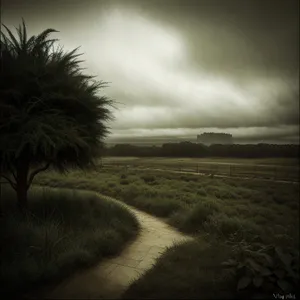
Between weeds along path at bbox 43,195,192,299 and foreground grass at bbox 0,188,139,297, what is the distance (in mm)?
246

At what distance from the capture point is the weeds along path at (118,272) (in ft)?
12.4

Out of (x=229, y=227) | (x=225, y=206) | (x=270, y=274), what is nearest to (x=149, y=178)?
(x=225, y=206)

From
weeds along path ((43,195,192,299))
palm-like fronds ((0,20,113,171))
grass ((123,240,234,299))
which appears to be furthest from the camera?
palm-like fronds ((0,20,113,171))

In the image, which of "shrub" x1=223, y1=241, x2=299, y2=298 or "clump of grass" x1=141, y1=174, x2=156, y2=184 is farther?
"clump of grass" x1=141, y1=174, x2=156, y2=184

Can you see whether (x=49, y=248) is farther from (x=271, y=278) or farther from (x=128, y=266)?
(x=271, y=278)

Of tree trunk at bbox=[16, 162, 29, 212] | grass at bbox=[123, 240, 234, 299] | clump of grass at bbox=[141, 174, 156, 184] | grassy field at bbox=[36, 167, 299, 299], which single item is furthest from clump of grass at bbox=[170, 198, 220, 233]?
clump of grass at bbox=[141, 174, 156, 184]

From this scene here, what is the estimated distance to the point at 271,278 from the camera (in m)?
3.17

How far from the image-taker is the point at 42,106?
6.12 metres

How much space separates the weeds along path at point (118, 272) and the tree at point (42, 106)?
2699 mm

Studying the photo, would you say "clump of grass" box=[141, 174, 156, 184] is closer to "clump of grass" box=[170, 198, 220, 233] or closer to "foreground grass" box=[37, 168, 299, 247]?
"foreground grass" box=[37, 168, 299, 247]

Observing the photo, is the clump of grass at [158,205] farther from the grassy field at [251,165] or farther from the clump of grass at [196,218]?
the grassy field at [251,165]

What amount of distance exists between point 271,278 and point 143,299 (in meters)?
1.87

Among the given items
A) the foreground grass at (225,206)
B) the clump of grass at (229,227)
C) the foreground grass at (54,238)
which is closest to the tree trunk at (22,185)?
the foreground grass at (54,238)

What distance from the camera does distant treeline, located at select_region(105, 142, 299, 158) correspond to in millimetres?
4463
